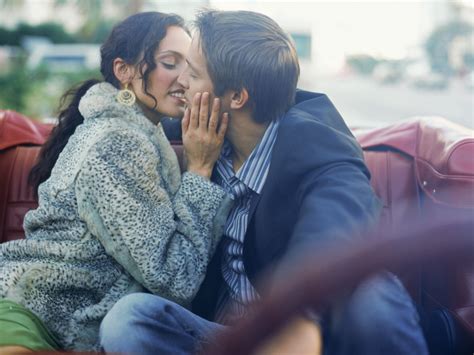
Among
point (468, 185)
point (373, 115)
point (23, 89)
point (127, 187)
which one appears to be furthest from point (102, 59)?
point (373, 115)

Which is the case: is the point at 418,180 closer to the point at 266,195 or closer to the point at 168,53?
the point at 266,195

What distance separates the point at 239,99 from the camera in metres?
2.39

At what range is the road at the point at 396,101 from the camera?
653 inches

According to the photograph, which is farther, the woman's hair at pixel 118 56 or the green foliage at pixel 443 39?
the green foliage at pixel 443 39

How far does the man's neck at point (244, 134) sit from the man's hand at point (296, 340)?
1.10 meters

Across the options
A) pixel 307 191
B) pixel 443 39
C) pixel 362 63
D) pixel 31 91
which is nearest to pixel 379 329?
pixel 307 191

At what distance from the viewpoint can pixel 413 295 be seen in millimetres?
2637

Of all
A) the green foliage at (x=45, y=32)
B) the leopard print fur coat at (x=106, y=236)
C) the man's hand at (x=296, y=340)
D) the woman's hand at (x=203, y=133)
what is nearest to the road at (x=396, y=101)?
the green foliage at (x=45, y=32)

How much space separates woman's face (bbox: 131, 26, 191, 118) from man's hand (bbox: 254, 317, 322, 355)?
1.29 meters

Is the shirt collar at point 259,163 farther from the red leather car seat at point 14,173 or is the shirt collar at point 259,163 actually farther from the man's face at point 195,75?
the red leather car seat at point 14,173

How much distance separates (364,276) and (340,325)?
1.96 ft

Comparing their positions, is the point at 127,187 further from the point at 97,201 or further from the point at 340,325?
the point at 340,325

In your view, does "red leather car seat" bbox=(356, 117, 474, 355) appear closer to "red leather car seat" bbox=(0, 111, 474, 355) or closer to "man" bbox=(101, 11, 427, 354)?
"red leather car seat" bbox=(0, 111, 474, 355)

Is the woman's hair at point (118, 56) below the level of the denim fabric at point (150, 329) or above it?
above
